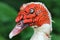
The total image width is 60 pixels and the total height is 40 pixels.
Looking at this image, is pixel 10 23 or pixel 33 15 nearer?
pixel 33 15

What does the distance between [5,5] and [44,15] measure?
1.56 meters

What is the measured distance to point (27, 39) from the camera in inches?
233

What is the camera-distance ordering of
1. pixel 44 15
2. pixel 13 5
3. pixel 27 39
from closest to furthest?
1. pixel 44 15
2. pixel 27 39
3. pixel 13 5

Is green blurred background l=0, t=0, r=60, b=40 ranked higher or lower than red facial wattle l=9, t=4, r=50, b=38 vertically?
lower

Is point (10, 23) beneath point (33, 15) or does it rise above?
beneath

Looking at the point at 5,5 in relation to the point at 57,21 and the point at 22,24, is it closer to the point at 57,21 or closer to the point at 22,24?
the point at 57,21

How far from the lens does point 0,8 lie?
6.24 m

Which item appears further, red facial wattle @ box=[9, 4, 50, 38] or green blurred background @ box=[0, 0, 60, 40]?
green blurred background @ box=[0, 0, 60, 40]

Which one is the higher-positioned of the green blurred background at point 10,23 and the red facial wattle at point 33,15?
the red facial wattle at point 33,15

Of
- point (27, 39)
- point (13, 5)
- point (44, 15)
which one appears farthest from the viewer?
point (13, 5)

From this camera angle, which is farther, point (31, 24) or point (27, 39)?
point (27, 39)

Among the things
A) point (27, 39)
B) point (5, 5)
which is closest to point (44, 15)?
point (27, 39)

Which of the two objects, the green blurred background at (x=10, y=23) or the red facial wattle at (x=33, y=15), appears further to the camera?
the green blurred background at (x=10, y=23)

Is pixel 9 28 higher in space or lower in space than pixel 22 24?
lower
